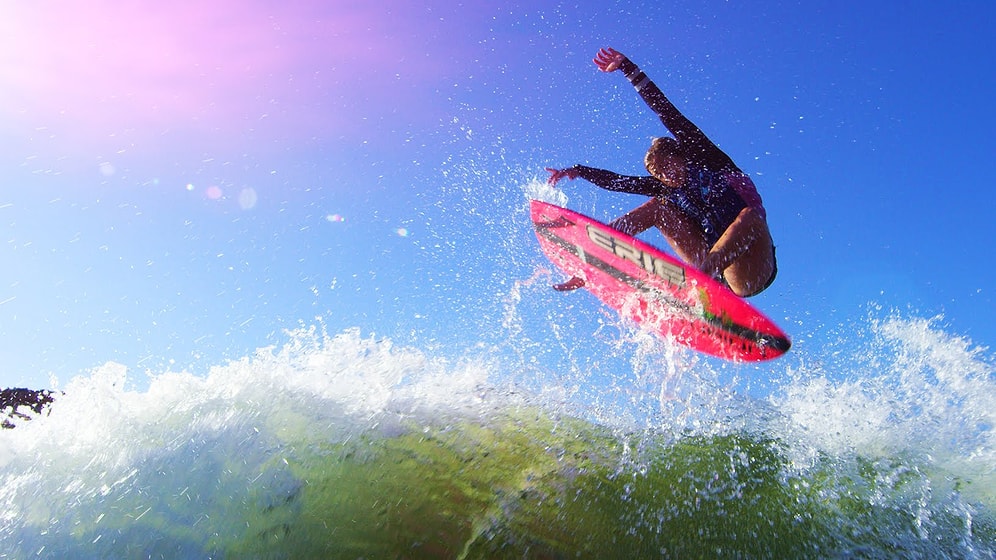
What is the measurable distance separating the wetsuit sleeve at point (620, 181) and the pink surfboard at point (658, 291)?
47 cm

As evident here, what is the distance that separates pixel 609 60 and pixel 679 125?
110cm

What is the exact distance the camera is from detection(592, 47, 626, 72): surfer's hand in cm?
657

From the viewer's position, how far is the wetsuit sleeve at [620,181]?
22.5 feet

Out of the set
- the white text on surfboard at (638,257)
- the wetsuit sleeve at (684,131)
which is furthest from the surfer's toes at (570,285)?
the wetsuit sleeve at (684,131)

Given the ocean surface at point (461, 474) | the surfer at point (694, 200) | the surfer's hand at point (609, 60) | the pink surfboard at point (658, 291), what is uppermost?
the surfer's hand at point (609, 60)

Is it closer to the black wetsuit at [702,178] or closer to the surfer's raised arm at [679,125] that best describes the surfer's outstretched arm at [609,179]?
the black wetsuit at [702,178]

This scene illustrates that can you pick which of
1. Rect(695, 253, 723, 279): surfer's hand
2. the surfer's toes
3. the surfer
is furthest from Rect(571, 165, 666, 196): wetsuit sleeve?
Rect(695, 253, 723, 279): surfer's hand

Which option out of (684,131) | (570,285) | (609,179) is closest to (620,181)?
(609,179)

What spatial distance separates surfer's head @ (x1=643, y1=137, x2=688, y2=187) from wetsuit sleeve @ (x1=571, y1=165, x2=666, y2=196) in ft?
0.70

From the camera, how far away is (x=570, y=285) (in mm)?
7188

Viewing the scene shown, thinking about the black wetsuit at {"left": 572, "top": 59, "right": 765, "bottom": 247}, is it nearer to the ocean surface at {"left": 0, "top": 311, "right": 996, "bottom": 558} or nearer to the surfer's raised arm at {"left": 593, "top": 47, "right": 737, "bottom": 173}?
the surfer's raised arm at {"left": 593, "top": 47, "right": 737, "bottom": 173}

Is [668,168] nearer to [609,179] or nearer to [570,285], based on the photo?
[609,179]

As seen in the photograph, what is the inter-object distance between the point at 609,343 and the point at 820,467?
7.13ft

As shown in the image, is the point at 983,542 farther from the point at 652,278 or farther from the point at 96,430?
the point at 96,430
